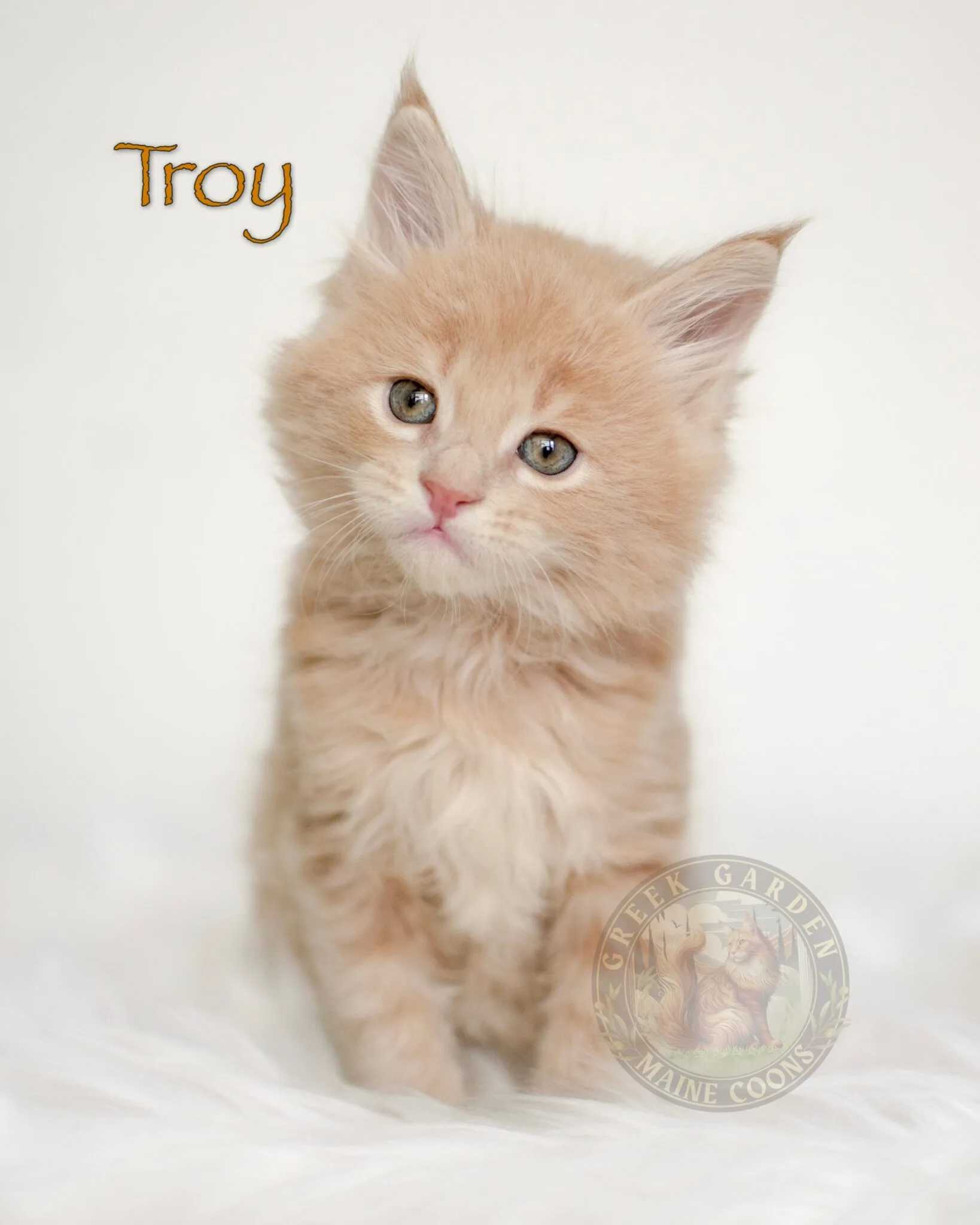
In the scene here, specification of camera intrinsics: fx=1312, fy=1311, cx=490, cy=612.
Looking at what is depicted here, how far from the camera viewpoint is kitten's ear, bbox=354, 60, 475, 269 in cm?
132

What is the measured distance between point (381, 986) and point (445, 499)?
533 mm

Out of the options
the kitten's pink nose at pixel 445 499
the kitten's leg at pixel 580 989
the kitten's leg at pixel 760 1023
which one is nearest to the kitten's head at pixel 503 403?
the kitten's pink nose at pixel 445 499

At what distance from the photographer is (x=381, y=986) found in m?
1.36

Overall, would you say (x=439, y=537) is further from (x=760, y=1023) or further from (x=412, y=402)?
(x=760, y=1023)

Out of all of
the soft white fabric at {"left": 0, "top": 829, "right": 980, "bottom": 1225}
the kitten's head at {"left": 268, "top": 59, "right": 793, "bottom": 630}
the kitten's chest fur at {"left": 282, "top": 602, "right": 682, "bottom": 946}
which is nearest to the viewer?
the soft white fabric at {"left": 0, "top": 829, "right": 980, "bottom": 1225}

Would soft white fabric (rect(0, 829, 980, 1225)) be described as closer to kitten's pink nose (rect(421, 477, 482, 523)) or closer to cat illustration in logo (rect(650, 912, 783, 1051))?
cat illustration in logo (rect(650, 912, 783, 1051))

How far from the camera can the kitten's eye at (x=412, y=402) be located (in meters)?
1.23

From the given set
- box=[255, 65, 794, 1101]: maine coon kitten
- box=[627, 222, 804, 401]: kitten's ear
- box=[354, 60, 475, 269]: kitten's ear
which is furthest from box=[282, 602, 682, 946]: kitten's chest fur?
box=[354, 60, 475, 269]: kitten's ear

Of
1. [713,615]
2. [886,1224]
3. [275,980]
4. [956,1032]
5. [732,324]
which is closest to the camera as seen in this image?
[886,1224]

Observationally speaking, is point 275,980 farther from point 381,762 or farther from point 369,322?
point 369,322

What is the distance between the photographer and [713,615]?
1857 mm

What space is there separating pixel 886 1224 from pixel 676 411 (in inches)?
29.5

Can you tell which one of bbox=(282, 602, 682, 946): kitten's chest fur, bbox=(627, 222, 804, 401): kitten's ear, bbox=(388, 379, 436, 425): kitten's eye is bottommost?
bbox=(282, 602, 682, 946): kitten's chest fur

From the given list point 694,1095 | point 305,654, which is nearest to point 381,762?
point 305,654
